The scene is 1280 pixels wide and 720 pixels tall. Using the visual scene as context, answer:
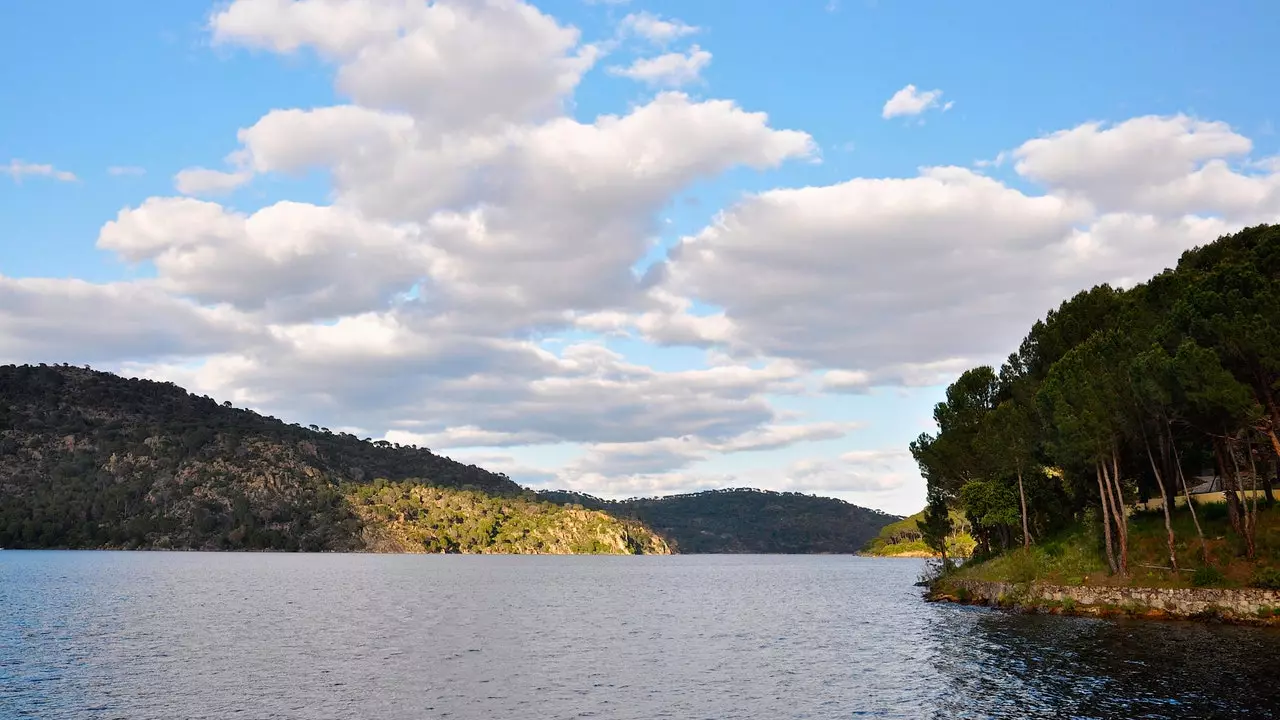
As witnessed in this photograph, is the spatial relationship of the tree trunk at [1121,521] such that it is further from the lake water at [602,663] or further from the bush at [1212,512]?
the bush at [1212,512]

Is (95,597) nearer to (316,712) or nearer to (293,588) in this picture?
(293,588)

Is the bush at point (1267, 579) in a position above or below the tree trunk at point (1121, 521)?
below

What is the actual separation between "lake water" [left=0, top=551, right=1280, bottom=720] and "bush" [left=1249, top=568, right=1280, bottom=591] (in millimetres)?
5317

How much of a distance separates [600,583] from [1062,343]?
313 feet

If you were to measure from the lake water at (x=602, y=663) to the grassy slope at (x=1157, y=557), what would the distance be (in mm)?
6623

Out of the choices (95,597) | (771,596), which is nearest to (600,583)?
(771,596)

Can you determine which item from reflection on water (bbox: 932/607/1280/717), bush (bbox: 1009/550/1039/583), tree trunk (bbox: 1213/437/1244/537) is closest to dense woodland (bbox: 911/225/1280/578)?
tree trunk (bbox: 1213/437/1244/537)

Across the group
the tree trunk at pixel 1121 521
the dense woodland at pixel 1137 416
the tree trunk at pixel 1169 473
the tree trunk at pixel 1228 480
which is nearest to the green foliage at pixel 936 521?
the dense woodland at pixel 1137 416

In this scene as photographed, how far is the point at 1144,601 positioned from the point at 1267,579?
29.3 feet

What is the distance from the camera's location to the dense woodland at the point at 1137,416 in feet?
197

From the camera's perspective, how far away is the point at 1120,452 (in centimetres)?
8150

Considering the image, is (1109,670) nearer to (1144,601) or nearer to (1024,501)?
(1144,601)

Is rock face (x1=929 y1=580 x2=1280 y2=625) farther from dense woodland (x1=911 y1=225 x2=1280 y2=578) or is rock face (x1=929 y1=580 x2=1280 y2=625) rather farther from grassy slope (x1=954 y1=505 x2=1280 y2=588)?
dense woodland (x1=911 y1=225 x2=1280 y2=578)

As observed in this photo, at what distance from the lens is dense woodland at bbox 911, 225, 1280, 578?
5991 centimetres
